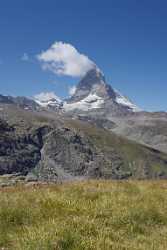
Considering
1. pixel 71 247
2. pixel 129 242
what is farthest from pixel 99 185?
pixel 71 247

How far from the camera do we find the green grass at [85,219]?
911 cm

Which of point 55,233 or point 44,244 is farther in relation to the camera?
point 55,233

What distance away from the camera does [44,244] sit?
8594 millimetres

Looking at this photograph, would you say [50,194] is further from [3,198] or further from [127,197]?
[127,197]

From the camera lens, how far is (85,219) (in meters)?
10.7

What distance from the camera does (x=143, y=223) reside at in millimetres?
12086

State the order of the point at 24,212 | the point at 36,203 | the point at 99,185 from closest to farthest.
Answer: the point at 24,212
the point at 36,203
the point at 99,185

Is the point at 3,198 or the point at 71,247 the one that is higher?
the point at 3,198

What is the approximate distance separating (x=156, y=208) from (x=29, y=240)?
5.43 metres

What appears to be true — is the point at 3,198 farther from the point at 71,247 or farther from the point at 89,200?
the point at 71,247

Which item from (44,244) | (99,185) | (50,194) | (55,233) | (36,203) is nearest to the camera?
(44,244)

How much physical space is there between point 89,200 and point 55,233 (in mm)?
4156

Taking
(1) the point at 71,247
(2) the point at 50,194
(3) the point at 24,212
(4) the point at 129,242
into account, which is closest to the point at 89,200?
(2) the point at 50,194

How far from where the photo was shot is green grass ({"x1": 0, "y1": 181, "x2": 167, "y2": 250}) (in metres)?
9.11
